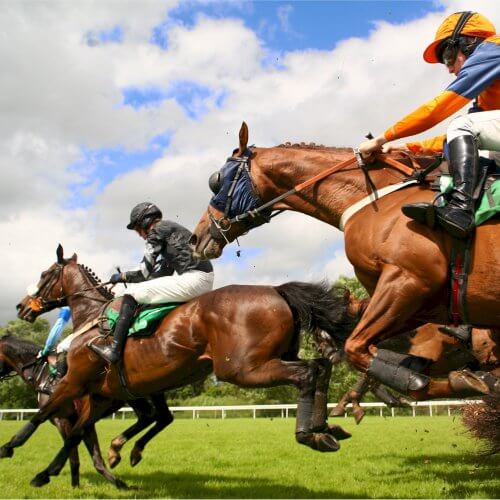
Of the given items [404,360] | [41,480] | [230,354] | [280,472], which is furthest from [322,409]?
[280,472]

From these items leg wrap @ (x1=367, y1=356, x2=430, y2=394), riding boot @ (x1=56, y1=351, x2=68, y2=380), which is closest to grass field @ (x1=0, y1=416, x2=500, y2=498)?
riding boot @ (x1=56, y1=351, x2=68, y2=380)

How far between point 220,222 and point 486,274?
93.4 inches

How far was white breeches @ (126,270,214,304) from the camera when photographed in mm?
7777

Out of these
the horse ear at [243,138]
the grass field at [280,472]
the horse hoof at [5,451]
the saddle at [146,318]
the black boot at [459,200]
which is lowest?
the grass field at [280,472]

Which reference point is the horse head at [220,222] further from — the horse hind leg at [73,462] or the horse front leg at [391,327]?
the horse hind leg at [73,462]

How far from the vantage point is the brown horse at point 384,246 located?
14.0ft

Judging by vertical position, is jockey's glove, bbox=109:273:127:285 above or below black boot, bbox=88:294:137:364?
above

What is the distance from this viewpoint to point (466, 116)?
450 cm

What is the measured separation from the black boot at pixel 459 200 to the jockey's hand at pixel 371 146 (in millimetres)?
584

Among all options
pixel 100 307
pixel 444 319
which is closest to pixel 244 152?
pixel 444 319

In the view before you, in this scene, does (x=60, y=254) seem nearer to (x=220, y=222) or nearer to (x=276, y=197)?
(x=220, y=222)

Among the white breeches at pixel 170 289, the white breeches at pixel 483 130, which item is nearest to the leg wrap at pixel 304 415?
the white breeches at pixel 170 289

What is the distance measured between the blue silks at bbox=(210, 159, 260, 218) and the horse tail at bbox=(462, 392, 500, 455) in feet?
15.2

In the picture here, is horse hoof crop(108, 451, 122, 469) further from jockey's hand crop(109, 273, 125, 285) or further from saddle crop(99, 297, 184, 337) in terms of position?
jockey's hand crop(109, 273, 125, 285)
